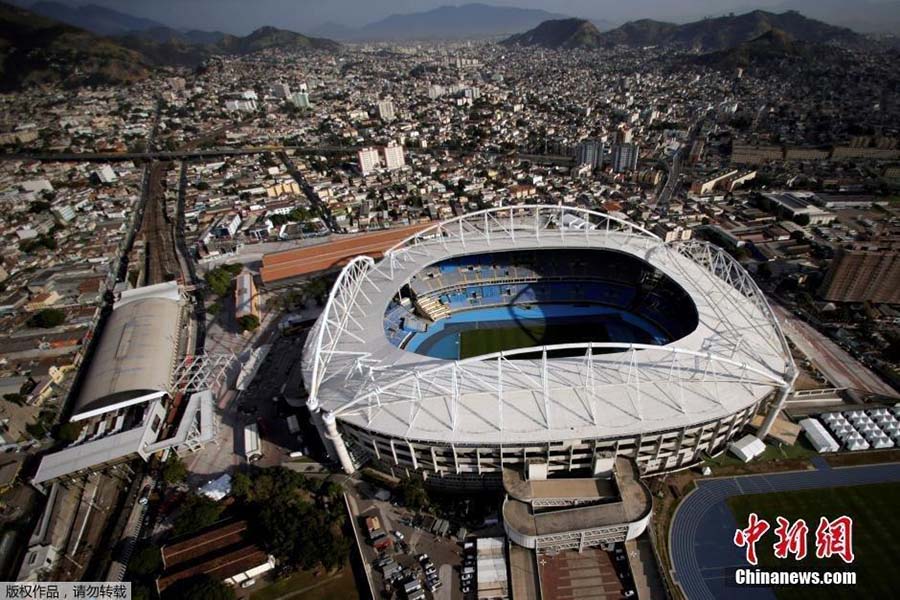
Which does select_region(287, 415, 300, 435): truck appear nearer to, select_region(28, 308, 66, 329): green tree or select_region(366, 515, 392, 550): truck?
select_region(366, 515, 392, 550): truck

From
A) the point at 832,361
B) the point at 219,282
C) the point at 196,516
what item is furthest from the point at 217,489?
the point at 832,361

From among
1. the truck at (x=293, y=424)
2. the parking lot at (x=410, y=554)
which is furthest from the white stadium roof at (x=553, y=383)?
the parking lot at (x=410, y=554)

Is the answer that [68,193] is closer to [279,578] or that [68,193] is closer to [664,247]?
[279,578]

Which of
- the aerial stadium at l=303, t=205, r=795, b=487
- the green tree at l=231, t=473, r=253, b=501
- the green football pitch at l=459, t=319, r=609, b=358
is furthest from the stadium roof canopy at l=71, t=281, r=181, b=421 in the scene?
the green football pitch at l=459, t=319, r=609, b=358

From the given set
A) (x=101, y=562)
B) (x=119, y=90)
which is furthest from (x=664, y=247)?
(x=119, y=90)

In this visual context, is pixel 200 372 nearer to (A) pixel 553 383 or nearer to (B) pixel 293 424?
(B) pixel 293 424

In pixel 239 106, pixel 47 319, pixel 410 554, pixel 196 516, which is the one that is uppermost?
pixel 239 106
